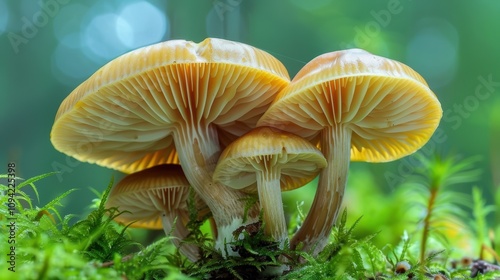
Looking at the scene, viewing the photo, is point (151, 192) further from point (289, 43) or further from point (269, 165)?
point (289, 43)

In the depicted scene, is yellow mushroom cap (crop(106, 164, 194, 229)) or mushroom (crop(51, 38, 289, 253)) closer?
mushroom (crop(51, 38, 289, 253))

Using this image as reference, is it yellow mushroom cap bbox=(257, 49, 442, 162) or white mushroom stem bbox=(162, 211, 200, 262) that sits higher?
yellow mushroom cap bbox=(257, 49, 442, 162)

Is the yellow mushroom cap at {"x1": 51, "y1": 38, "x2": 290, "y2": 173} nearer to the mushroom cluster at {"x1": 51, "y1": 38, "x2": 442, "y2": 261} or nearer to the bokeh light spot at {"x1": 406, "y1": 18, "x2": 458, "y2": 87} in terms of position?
the mushroom cluster at {"x1": 51, "y1": 38, "x2": 442, "y2": 261}

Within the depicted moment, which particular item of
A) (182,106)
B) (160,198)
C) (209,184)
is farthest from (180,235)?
(182,106)

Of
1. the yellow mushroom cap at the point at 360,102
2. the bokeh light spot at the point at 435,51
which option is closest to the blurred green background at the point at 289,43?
the bokeh light spot at the point at 435,51

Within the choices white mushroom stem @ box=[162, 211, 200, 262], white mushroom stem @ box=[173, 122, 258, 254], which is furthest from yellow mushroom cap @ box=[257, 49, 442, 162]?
white mushroom stem @ box=[162, 211, 200, 262]

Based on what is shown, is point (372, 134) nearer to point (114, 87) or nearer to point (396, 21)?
point (114, 87)
